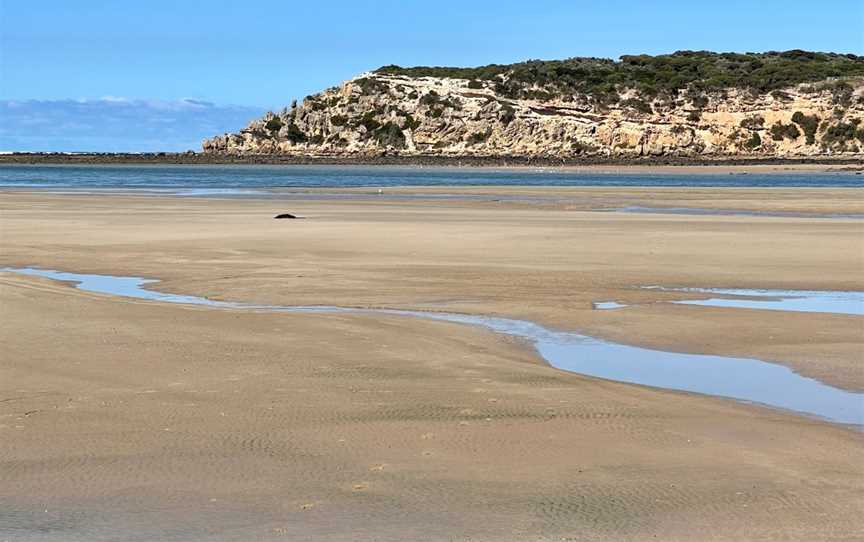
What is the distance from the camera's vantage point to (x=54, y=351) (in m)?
10.3

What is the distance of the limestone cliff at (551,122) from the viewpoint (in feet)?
374

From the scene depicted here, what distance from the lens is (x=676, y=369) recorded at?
10281 mm

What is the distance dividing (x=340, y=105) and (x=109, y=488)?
132965 mm

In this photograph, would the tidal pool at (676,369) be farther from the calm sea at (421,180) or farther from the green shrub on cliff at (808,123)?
the green shrub on cliff at (808,123)

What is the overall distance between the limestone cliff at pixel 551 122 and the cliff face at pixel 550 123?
4.4 inches

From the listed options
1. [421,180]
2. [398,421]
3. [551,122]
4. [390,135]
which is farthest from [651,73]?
[398,421]

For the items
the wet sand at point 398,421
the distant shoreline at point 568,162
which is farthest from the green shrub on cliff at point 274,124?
the wet sand at point 398,421

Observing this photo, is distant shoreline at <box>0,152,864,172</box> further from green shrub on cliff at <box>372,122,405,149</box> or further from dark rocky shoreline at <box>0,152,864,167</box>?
green shrub on cliff at <box>372,122,405,149</box>

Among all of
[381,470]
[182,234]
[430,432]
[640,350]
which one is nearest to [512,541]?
[381,470]

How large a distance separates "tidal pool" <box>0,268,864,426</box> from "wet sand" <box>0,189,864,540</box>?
0.31 meters

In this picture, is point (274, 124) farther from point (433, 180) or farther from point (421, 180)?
point (433, 180)

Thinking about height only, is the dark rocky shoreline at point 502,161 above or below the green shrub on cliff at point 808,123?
below

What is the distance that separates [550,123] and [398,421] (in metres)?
115

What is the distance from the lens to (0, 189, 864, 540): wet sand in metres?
5.98
